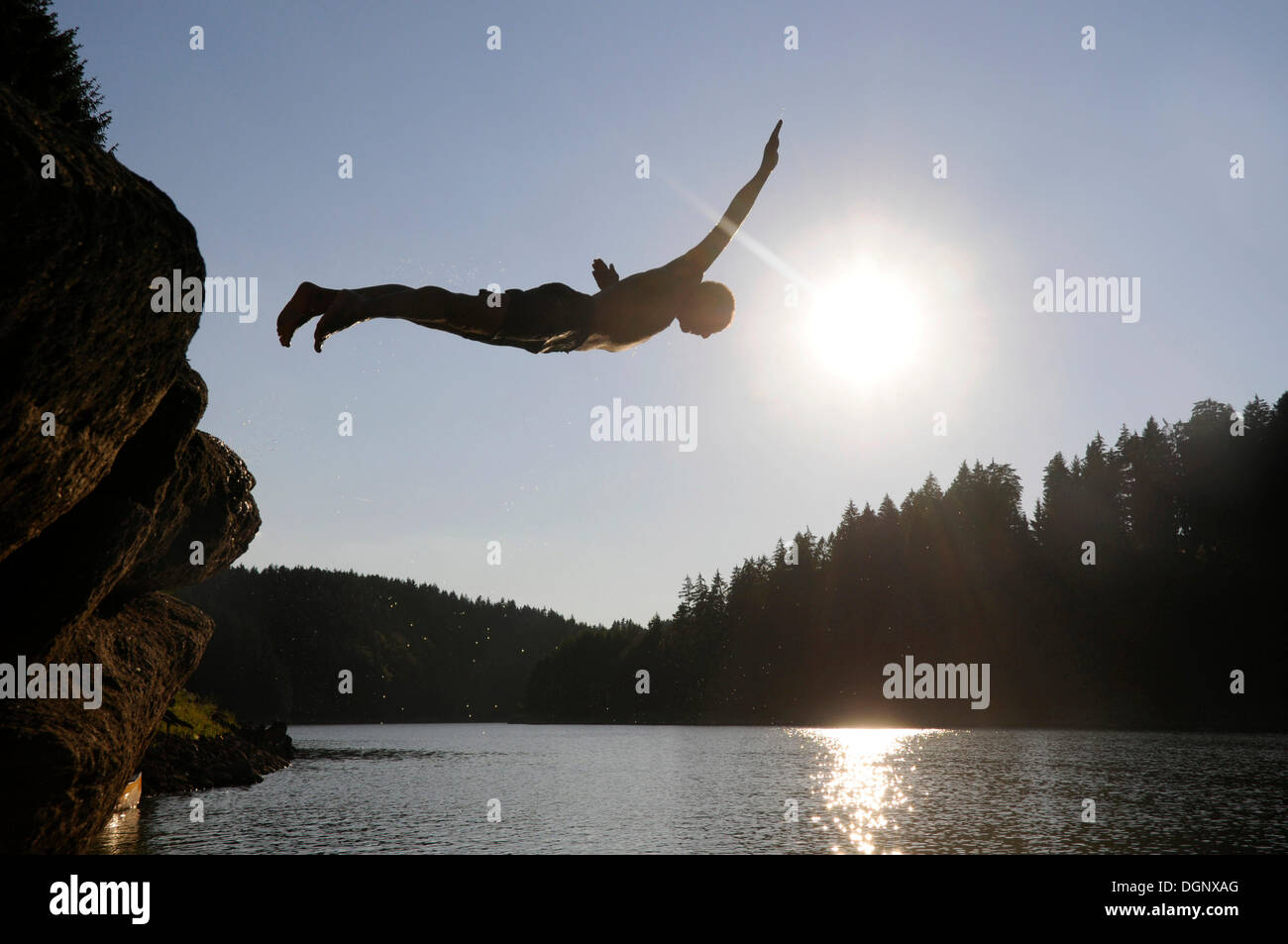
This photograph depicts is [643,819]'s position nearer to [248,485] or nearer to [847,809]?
[847,809]

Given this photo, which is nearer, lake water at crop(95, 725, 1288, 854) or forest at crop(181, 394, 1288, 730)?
lake water at crop(95, 725, 1288, 854)

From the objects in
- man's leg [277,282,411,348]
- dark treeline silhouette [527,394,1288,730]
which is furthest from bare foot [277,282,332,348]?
dark treeline silhouette [527,394,1288,730]

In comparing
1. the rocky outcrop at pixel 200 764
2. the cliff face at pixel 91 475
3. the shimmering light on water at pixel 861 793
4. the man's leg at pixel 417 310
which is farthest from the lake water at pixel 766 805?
the man's leg at pixel 417 310

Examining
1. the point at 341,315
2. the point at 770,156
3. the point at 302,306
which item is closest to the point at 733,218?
the point at 770,156

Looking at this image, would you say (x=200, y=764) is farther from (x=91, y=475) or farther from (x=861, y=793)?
(x=91, y=475)

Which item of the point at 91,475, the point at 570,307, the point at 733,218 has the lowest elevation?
the point at 91,475

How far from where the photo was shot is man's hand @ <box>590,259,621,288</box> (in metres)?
6.16

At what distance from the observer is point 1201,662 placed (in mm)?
82500

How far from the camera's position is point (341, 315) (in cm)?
482

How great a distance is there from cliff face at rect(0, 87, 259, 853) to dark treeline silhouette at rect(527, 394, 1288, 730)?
84.3 meters

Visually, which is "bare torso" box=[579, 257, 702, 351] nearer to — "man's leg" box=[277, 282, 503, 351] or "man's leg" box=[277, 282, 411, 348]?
"man's leg" box=[277, 282, 503, 351]

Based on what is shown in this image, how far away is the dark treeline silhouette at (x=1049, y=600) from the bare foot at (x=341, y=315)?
86.4 m

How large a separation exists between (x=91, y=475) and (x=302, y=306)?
3.46m
